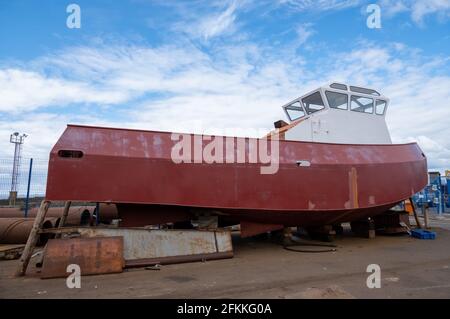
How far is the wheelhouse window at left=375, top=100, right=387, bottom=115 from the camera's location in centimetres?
855

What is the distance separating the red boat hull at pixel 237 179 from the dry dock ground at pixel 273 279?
97 cm

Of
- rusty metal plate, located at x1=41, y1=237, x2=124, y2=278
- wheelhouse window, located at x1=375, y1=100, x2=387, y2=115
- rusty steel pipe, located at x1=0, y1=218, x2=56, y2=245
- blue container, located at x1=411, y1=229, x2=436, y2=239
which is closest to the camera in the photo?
rusty metal plate, located at x1=41, y1=237, x2=124, y2=278

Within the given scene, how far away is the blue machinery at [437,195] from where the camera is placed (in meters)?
15.9

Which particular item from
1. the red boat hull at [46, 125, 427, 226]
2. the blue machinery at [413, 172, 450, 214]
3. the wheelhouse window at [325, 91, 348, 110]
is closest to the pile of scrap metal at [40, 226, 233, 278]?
the red boat hull at [46, 125, 427, 226]

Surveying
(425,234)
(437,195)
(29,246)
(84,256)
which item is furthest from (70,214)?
(437,195)

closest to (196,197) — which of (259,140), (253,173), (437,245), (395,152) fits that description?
(253,173)

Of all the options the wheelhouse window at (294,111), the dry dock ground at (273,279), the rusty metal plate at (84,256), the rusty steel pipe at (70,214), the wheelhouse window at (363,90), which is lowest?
the dry dock ground at (273,279)

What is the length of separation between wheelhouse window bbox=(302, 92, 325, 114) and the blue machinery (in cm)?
1112

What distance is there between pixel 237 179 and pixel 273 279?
209cm

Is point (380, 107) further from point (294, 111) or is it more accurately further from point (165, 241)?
point (165, 241)

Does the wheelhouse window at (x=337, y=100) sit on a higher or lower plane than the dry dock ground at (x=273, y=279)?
higher

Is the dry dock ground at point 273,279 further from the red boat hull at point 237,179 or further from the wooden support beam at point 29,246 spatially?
the red boat hull at point 237,179

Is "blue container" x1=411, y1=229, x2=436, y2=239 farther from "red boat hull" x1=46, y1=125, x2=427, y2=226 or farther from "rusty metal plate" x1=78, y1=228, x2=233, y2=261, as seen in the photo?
"rusty metal plate" x1=78, y1=228, x2=233, y2=261

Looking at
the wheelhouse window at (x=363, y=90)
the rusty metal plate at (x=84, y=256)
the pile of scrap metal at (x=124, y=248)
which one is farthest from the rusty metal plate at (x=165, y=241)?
the wheelhouse window at (x=363, y=90)
